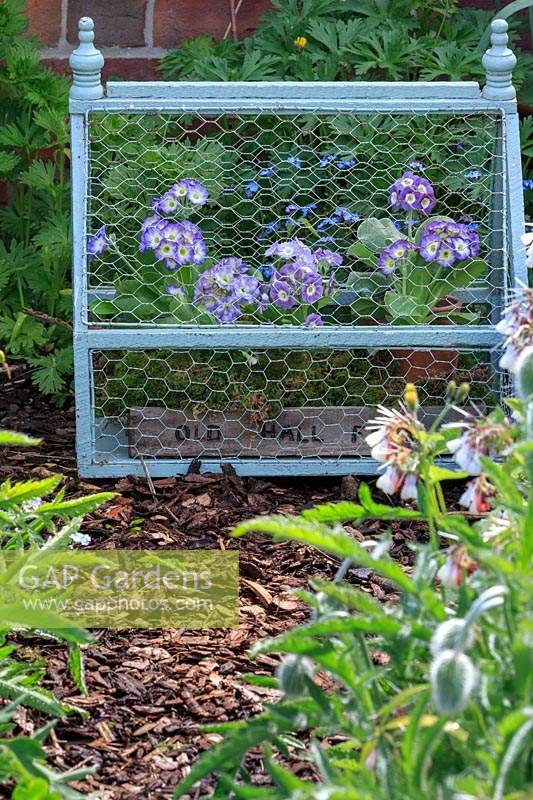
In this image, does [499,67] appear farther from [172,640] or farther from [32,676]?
[32,676]

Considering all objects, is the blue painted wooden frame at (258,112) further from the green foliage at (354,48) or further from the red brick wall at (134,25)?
the red brick wall at (134,25)

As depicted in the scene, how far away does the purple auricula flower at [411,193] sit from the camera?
8.86ft

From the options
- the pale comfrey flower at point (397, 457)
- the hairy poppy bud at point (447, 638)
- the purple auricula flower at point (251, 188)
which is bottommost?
the hairy poppy bud at point (447, 638)

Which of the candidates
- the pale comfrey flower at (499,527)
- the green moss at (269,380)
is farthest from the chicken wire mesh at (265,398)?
the pale comfrey flower at (499,527)

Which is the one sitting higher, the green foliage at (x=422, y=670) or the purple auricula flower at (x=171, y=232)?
the purple auricula flower at (x=171, y=232)

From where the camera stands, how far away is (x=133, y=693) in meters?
1.94

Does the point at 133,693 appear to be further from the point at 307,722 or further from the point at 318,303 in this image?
the point at 318,303

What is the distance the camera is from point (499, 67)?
258 centimetres

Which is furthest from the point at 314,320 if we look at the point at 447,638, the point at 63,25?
the point at 447,638

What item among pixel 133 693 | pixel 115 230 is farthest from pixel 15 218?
pixel 133 693

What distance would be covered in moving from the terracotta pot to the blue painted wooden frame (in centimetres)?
8

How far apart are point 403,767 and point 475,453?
1.21 feet

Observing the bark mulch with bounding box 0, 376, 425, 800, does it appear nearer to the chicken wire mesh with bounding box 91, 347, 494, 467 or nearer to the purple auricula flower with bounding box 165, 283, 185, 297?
the chicken wire mesh with bounding box 91, 347, 494, 467

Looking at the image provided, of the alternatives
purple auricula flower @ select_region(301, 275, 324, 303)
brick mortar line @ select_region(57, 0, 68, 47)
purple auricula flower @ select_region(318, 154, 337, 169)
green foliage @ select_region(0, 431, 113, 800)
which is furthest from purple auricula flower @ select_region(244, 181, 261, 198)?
green foliage @ select_region(0, 431, 113, 800)
